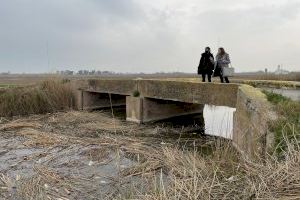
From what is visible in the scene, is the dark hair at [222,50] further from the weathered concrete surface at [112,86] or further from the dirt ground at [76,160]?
the weathered concrete surface at [112,86]

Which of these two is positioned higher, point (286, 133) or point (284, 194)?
point (286, 133)

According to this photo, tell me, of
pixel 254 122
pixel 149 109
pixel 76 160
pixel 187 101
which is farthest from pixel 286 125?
pixel 149 109

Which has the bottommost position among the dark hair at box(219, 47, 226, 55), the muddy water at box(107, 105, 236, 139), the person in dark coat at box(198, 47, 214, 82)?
the muddy water at box(107, 105, 236, 139)

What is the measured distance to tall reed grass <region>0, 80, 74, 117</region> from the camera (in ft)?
→ 64.7

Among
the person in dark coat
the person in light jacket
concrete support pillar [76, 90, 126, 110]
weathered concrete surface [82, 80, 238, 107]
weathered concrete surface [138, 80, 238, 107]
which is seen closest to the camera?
weathered concrete surface [138, 80, 238, 107]

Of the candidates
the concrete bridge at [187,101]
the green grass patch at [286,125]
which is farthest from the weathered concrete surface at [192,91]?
the green grass patch at [286,125]

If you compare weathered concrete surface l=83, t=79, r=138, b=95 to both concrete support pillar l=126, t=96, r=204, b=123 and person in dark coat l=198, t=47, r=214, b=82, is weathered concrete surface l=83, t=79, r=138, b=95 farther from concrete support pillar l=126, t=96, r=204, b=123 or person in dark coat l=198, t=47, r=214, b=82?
person in dark coat l=198, t=47, r=214, b=82

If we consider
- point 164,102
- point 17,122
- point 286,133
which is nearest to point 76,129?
point 17,122

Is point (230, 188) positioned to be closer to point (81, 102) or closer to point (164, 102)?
point (164, 102)

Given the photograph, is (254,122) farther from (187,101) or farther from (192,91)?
(187,101)

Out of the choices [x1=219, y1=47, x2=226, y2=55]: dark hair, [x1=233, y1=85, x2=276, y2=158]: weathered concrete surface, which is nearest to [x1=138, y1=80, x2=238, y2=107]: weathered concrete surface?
[x1=233, y1=85, x2=276, y2=158]: weathered concrete surface

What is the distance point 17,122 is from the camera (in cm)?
1612

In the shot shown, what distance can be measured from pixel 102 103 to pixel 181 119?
6.07m

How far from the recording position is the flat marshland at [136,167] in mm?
5168
